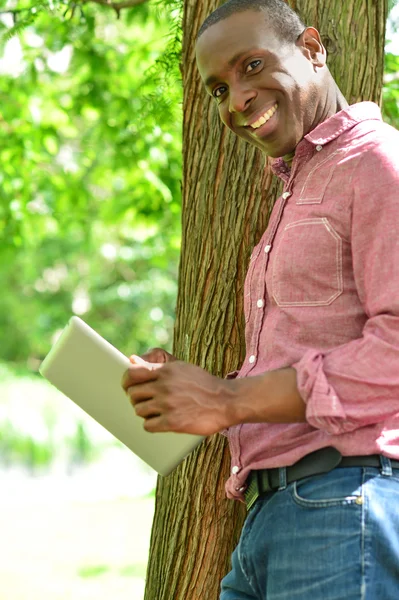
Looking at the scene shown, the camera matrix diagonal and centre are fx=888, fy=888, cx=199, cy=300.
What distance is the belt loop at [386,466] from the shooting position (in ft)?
5.40

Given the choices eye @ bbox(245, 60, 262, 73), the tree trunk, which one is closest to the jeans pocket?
eye @ bbox(245, 60, 262, 73)

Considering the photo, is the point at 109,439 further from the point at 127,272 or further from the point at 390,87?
the point at 390,87

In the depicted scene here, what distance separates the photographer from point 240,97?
1.92 m

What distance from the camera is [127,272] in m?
20.1

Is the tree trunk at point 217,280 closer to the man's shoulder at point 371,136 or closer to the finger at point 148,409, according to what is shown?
the man's shoulder at point 371,136

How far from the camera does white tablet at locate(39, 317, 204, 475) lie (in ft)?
5.72

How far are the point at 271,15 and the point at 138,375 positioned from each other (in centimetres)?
90

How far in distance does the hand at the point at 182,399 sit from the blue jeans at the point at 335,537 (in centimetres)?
23

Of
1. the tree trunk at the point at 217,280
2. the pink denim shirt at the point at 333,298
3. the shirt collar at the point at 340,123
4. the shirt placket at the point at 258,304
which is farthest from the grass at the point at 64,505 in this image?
the shirt collar at the point at 340,123

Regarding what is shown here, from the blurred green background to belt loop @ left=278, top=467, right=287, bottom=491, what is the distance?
Result: 84.3 inches

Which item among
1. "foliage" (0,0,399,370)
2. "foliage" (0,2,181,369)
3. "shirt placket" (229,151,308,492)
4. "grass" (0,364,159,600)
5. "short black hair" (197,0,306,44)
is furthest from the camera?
"grass" (0,364,159,600)

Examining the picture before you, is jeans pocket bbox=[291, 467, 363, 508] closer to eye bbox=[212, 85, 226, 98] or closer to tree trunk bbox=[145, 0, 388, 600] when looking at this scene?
eye bbox=[212, 85, 226, 98]

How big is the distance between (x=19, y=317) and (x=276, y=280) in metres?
19.1

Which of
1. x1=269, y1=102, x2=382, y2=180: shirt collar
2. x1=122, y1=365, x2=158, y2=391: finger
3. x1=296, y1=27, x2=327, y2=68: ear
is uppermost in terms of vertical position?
x1=296, y1=27, x2=327, y2=68: ear
